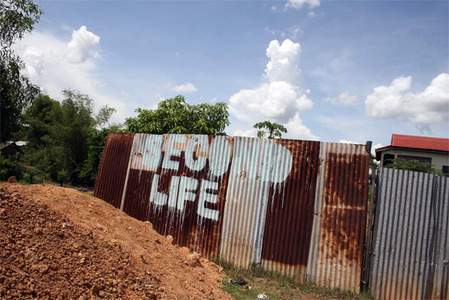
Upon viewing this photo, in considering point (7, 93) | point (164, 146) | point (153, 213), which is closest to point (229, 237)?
point (153, 213)

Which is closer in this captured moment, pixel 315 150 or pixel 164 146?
pixel 315 150

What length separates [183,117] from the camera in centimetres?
1944

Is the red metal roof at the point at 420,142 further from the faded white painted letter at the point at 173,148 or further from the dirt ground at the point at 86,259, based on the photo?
the dirt ground at the point at 86,259

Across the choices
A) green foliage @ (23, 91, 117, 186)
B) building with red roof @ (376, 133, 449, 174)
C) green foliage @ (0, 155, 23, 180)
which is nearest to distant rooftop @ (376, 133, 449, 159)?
building with red roof @ (376, 133, 449, 174)

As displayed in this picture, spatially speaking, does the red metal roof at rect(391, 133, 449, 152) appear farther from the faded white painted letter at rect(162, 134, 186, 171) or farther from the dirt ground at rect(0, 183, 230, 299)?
the dirt ground at rect(0, 183, 230, 299)

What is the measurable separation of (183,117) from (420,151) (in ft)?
56.1

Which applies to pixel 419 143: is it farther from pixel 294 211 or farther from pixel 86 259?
pixel 86 259

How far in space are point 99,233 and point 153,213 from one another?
2.92m

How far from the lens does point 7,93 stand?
15.5m

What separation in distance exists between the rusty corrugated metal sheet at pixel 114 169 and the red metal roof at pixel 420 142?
71.3ft

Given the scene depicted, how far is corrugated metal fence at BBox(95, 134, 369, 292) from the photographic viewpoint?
706 centimetres

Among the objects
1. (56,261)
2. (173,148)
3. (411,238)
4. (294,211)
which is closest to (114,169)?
(173,148)

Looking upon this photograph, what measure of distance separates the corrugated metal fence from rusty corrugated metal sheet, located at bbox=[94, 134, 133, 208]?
933 mm

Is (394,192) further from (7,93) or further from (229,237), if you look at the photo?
(7,93)
